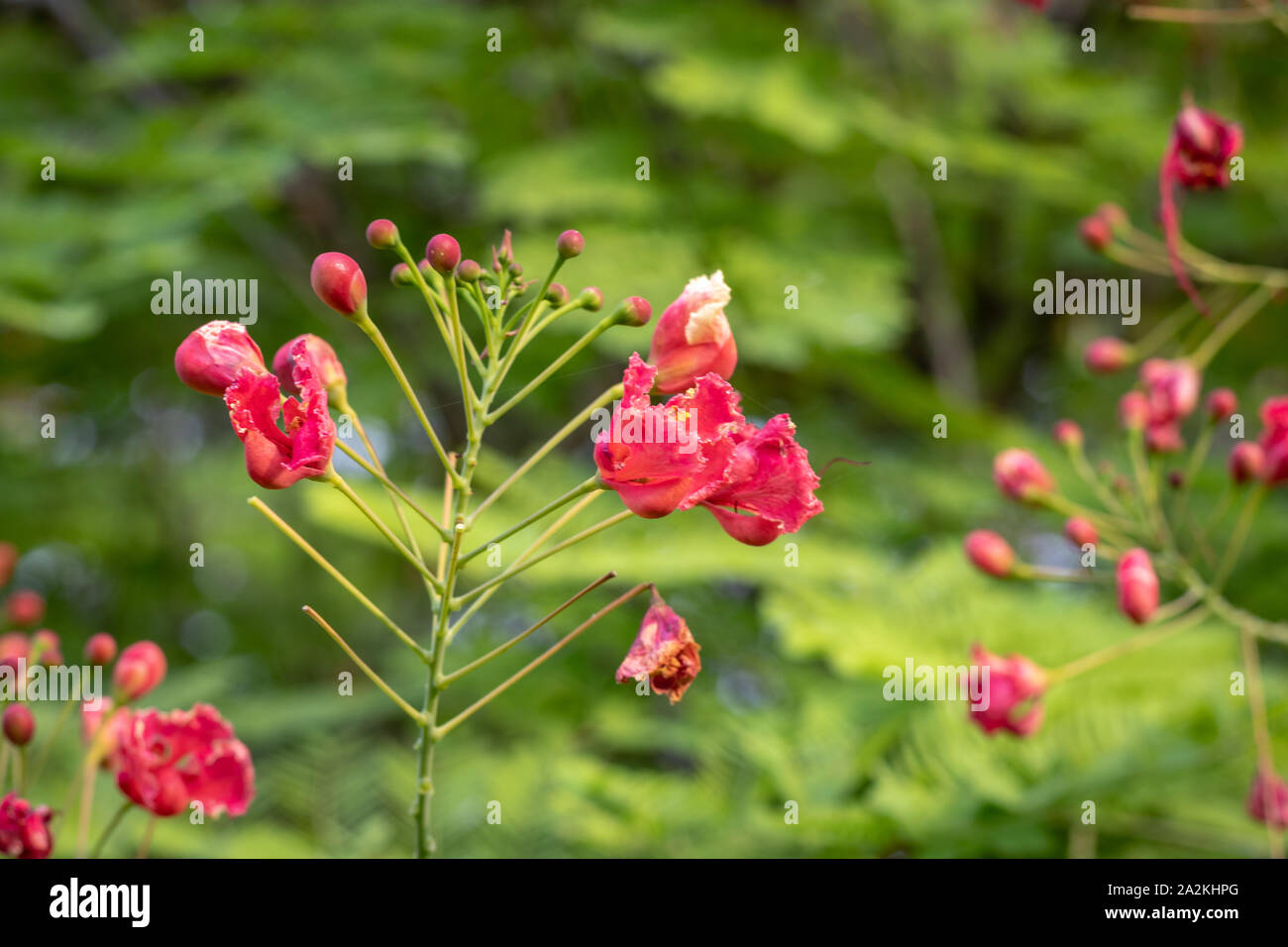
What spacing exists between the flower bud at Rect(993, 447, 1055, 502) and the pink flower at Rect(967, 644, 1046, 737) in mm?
233

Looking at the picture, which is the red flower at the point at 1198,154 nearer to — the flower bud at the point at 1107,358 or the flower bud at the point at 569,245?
the flower bud at the point at 1107,358

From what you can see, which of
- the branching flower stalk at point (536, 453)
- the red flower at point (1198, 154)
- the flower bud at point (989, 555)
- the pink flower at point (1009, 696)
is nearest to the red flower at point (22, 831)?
the branching flower stalk at point (536, 453)

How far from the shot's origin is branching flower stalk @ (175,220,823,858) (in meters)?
0.64

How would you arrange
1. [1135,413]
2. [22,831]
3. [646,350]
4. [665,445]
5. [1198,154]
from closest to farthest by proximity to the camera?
[665,445] < [22,831] < [1198,154] < [1135,413] < [646,350]

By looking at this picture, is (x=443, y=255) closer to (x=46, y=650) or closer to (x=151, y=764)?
(x=151, y=764)

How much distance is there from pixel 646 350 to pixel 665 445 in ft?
5.49

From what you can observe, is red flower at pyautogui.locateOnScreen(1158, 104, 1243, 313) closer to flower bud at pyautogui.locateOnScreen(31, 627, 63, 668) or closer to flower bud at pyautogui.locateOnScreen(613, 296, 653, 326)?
flower bud at pyautogui.locateOnScreen(613, 296, 653, 326)

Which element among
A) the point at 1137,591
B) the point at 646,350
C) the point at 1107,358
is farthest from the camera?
the point at 646,350

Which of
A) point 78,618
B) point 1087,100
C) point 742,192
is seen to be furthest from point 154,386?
point 1087,100

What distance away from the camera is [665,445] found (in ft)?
2.07

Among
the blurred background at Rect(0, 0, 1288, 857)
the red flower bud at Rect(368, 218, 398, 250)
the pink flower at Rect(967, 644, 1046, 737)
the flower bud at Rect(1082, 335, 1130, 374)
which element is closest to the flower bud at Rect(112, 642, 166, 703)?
the red flower bud at Rect(368, 218, 398, 250)

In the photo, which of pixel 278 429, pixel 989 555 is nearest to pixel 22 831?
pixel 278 429

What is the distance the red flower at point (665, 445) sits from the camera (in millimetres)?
634
